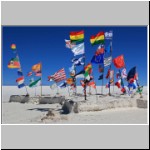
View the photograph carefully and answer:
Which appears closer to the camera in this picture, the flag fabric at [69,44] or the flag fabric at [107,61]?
the flag fabric at [69,44]

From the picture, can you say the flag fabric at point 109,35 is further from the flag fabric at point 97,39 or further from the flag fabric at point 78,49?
the flag fabric at point 78,49

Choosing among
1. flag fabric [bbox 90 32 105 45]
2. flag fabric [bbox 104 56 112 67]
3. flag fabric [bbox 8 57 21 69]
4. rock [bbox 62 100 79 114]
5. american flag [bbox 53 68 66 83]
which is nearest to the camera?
flag fabric [bbox 90 32 105 45]

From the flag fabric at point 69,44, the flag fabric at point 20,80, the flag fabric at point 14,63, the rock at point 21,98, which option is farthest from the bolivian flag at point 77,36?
the flag fabric at point 20,80

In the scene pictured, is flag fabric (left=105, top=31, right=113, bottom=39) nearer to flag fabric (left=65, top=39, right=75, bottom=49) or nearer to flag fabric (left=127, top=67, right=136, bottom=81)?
flag fabric (left=65, top=39, right=75, bottom=49)

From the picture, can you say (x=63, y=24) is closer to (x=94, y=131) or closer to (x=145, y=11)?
(x=145, y=11)

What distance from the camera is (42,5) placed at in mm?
11727

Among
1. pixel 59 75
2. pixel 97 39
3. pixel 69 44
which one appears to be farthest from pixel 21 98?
pixel 97 39

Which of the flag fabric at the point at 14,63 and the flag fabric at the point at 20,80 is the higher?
the flag fabric at the point at 14,63

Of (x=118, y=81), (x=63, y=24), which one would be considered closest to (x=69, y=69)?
(x=118, y=81)

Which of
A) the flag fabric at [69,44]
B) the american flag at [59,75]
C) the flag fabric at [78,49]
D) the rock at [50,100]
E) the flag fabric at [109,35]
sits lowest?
the rock at [50,100]

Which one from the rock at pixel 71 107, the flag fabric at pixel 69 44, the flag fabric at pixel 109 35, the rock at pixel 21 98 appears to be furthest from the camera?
the rock at pixel 21 98

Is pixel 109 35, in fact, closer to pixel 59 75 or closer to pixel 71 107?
pixel 71 107

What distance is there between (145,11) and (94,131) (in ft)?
13.6

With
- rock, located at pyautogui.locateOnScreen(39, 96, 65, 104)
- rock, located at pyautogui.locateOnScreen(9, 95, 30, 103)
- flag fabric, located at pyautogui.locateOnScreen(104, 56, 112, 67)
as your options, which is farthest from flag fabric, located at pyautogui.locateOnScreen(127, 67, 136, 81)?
rock, located at pyautogui.locateOnScreen(9, 95, 30, 103)
